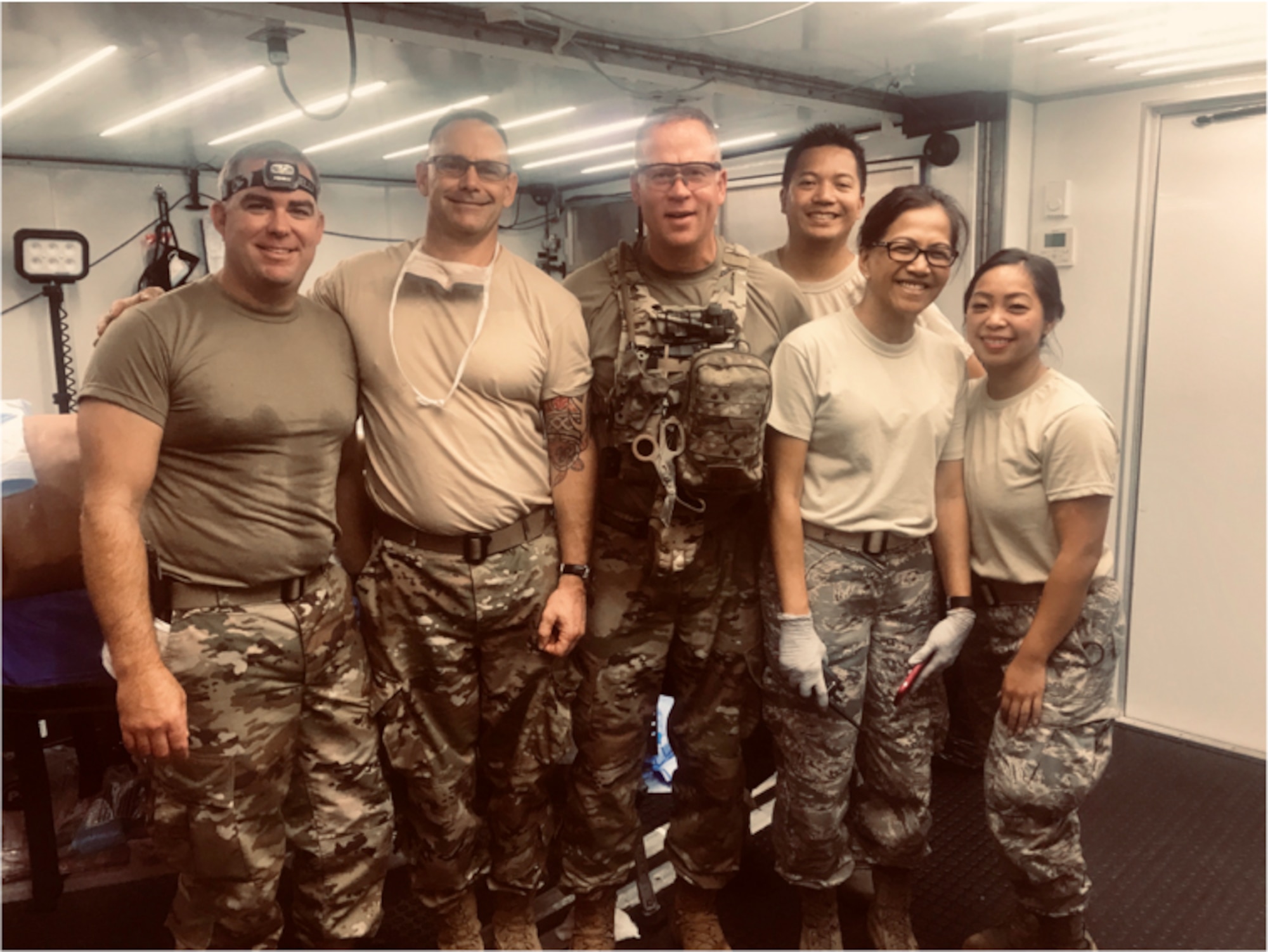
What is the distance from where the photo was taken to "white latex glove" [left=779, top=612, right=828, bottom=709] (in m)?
1.94

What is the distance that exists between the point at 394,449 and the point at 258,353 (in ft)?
1.11

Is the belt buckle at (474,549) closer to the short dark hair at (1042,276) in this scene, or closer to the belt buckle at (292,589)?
the belt buckle at (292,589)

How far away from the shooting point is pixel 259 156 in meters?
1.73

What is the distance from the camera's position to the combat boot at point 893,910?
2.18m

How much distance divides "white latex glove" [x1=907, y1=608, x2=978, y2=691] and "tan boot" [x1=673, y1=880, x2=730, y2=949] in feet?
2.38

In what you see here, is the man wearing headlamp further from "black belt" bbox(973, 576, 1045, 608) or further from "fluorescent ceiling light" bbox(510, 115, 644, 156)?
"black belt" bbox(973, 576, 1045, 608)

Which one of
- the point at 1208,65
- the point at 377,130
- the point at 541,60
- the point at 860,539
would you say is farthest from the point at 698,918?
the point at 1208,65

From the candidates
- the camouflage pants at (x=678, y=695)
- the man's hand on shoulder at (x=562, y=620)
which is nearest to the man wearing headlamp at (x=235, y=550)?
the man's hand on shoulder at (x=562, y=620)

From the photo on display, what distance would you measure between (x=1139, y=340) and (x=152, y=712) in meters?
3.39

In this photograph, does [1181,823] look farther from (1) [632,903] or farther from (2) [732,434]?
(2) [732,434]

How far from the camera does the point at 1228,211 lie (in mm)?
3123

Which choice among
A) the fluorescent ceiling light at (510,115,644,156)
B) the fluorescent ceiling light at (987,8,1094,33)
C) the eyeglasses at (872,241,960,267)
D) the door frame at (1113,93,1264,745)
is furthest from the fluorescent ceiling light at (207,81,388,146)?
the door frame at (1113,93,1264,745)

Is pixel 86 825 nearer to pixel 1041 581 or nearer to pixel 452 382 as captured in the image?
pixel 452 382

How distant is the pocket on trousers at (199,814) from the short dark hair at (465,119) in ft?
4.47
